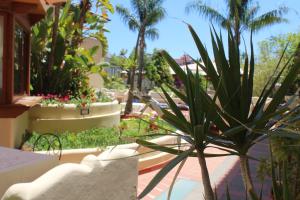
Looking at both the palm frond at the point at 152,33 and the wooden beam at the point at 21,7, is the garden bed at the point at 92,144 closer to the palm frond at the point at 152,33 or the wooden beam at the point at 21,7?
the wooden beam at the point at 21,7

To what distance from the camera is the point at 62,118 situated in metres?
9.98

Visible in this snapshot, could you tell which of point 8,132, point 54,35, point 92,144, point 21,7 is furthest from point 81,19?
point 8,132

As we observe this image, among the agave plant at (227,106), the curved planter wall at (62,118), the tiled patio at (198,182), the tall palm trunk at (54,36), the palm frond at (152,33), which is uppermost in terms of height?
the palm frond at (152,33)

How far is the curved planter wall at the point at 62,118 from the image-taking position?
9.72 meters

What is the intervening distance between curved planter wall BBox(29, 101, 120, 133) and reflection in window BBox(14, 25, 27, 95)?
29.6 inches

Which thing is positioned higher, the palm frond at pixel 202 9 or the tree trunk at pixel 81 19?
the palm frond at pixel 202 9

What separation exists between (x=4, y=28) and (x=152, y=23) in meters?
20.1

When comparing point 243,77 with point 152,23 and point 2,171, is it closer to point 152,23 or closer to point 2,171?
point 2,171

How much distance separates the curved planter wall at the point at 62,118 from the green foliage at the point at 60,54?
2348mm

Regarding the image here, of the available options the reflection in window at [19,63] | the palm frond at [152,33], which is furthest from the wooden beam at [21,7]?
the palm frond at [152,33]

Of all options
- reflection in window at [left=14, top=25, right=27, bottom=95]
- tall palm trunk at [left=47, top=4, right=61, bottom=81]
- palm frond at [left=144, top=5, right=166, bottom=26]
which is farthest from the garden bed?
palm frond at [left=144, top=5, right=166, bottom=26]

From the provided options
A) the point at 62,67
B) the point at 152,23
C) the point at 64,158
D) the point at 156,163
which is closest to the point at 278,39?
the point at 152,23

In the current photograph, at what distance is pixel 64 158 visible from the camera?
752cm

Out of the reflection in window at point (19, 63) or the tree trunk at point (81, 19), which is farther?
the tree trunk at point (81, 19)
